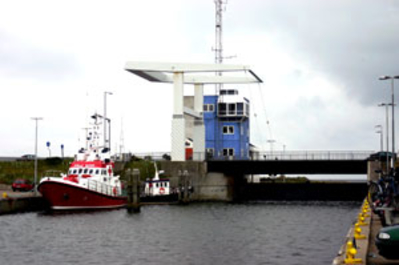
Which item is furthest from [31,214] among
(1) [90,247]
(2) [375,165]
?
(2) [375,165]

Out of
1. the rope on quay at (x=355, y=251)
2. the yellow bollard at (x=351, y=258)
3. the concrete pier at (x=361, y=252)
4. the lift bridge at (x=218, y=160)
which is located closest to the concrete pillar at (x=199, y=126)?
the lift bridge at (x=218, y=160)

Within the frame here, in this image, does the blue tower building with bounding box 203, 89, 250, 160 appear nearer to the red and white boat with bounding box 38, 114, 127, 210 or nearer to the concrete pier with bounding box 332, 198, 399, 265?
the red and white boat with bounding box 38, 114, 127, 210

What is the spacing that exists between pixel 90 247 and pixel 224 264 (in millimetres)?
8999

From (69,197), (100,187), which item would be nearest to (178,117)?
(100,187)

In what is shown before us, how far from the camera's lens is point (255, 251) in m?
33.0

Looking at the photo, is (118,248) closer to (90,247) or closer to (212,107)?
(90,247)

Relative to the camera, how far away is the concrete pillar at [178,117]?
7806cm

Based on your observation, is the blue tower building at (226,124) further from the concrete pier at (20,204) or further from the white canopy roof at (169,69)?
the concrete pier at (20,204)

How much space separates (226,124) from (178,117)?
57.8 feet

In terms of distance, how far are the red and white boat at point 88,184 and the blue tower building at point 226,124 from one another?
30.7 meters

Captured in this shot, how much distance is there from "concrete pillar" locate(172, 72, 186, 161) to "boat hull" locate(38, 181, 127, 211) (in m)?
20.4

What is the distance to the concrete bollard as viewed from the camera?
198 feet

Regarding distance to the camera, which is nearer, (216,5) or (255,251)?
(255,251)

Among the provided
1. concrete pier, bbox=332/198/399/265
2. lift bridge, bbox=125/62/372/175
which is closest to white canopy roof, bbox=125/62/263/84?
lift bridge, bbox=125/62/372/175
